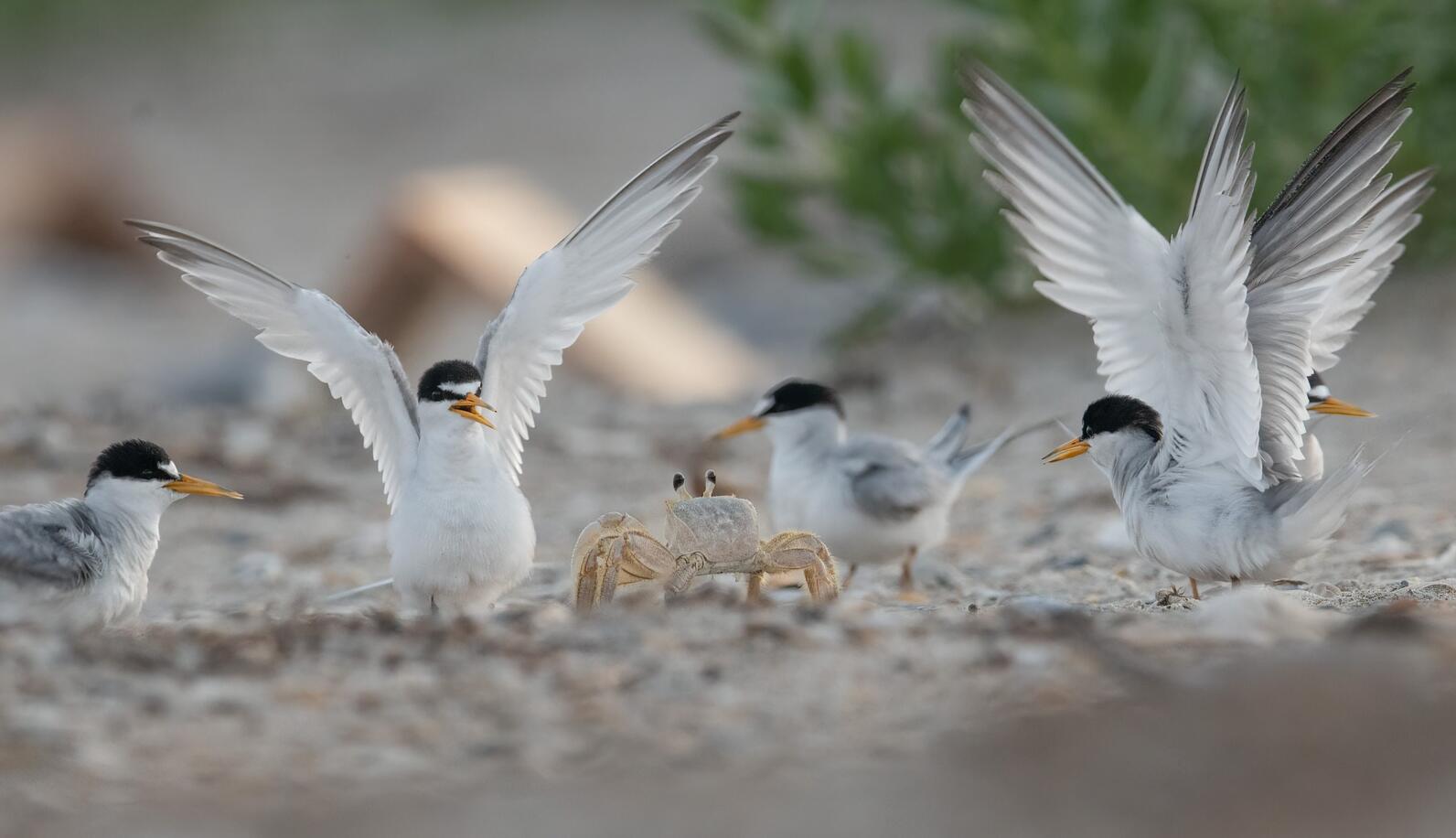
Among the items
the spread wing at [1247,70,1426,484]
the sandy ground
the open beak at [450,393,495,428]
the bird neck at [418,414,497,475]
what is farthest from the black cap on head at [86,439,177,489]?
the spread wing at [1247,70,1426,484]

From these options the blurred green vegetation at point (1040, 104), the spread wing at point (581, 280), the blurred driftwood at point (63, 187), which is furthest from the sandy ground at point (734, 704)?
the blurred driftwood at point (63, 187)

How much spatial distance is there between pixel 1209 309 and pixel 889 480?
54.9 inches

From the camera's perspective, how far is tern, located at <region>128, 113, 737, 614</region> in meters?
4.30

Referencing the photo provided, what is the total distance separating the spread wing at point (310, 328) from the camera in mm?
4480

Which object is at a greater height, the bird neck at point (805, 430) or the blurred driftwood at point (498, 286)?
the blurred driftwood at point (498, 286)

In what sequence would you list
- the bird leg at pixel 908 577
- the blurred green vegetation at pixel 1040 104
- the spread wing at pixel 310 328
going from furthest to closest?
the blurred green vegetation at pixel 1040 104 < the bird leg at pixel 908 577 < the spread wing at pixel 310 328

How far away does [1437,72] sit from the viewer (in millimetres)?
8398

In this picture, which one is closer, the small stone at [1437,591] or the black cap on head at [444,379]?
the small stone at [1437,591]

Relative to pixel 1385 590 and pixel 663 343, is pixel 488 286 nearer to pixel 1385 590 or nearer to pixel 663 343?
pixel 663 343

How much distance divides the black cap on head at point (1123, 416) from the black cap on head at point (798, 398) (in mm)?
1450

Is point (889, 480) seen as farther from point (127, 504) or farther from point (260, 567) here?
point (127, 504)

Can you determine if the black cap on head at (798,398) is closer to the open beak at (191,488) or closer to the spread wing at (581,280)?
the spread wing at (581,280)

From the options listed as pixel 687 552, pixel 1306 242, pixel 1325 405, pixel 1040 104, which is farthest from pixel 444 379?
pixel 1040 104

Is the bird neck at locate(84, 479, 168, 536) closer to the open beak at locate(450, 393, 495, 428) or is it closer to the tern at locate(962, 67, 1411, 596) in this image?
the open beak at locate(450, 393, 495, 428)
